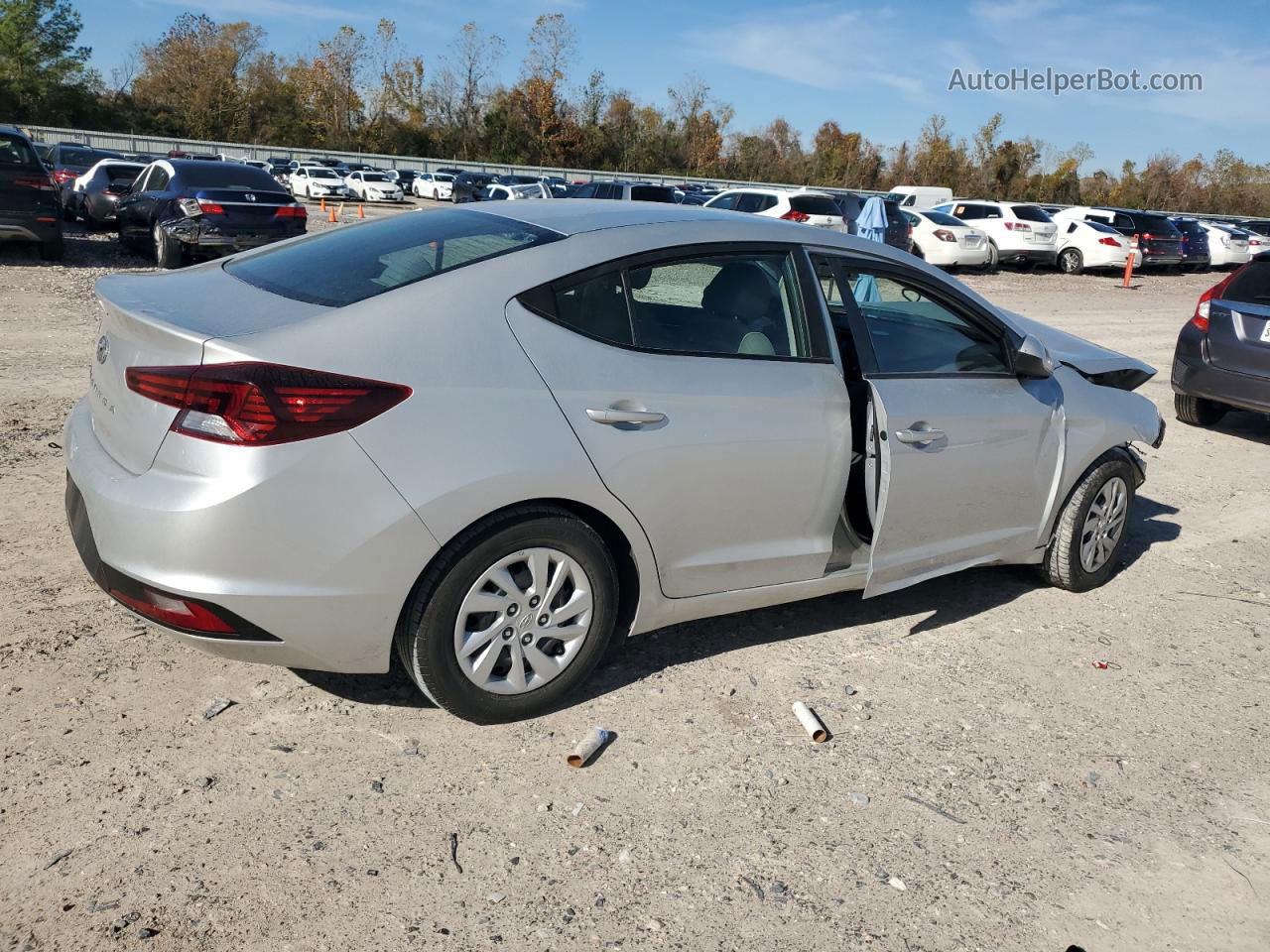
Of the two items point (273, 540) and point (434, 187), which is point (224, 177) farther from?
point (434, 187)

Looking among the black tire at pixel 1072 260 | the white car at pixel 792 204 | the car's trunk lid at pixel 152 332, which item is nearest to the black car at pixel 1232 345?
the car's trunk lid at pixel 152 332

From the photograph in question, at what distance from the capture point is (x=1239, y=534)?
21.3 ft

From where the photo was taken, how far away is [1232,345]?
855cm

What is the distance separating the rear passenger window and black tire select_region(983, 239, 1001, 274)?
79.4 feet

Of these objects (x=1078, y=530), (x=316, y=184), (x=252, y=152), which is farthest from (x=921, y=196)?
(x=252, y=152)

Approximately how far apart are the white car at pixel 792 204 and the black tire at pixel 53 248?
12144mm

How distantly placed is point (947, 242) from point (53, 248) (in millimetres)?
18463

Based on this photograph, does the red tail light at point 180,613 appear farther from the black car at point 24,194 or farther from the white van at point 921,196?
the white van at point 921,196

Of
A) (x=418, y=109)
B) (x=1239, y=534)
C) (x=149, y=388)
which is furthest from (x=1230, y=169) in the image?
(x=149, y=388)

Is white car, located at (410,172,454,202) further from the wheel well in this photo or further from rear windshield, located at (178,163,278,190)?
the wheel well

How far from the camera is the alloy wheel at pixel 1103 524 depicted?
17.1 ft

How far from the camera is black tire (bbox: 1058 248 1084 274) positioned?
28.8 meters

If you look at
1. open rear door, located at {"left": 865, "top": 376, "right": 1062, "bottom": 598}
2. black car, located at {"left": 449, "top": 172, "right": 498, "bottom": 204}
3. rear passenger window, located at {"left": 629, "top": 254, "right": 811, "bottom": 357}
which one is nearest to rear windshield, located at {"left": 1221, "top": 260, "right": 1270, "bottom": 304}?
open rear door, located at {"left": 865, "top": 376, "right": 1062, "bottom": 598}

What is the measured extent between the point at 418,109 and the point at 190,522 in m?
82.0
